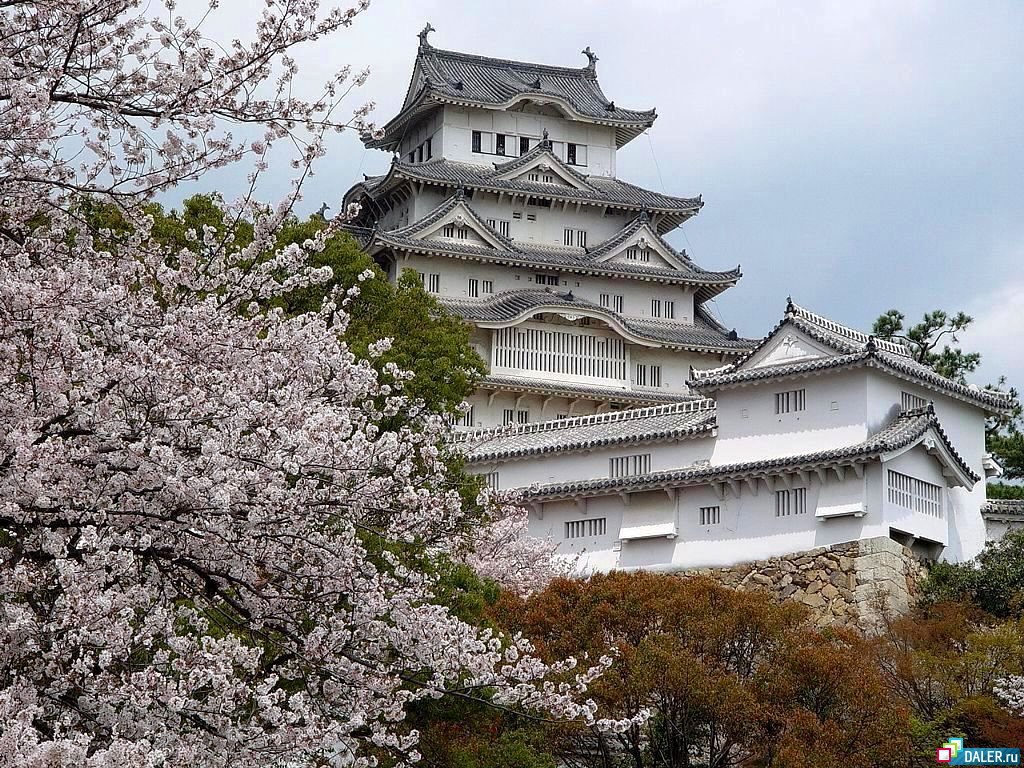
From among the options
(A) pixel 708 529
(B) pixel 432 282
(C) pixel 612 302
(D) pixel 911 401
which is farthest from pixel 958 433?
(B) pixel 432 282

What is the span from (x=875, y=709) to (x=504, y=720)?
5.77 m

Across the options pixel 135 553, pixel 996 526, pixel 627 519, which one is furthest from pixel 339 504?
pixel 996 526

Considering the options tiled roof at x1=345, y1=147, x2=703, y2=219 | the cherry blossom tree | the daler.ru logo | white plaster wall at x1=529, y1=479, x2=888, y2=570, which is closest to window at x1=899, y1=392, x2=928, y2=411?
white plaster wall at x1=529, y1=479, x2=888, y2=570

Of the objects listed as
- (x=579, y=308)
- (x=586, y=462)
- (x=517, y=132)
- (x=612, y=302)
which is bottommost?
(x=586, y=462)

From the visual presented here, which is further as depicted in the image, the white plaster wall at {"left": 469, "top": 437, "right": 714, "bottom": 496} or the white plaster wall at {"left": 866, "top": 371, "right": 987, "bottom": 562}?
the white plaster wall at {"left": 469, "top": 437, "right": 714, "bottom": 496}

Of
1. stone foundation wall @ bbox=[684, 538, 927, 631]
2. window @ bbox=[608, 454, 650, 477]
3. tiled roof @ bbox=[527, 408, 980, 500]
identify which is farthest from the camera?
window @ bbox=[608, 454, 650, 477]

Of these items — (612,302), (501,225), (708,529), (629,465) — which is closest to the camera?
(708,529)

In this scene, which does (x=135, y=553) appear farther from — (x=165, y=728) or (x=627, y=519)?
(x=627, y=519)

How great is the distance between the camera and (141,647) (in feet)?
33.6

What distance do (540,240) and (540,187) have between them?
164cm

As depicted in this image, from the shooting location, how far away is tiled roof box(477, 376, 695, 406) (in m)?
43.5

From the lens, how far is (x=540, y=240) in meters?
49.2

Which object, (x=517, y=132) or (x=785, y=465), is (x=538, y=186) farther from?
(x=785, y=465)

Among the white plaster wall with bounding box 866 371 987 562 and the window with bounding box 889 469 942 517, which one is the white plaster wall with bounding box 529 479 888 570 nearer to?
the window with bounding box 889 469 942 517
